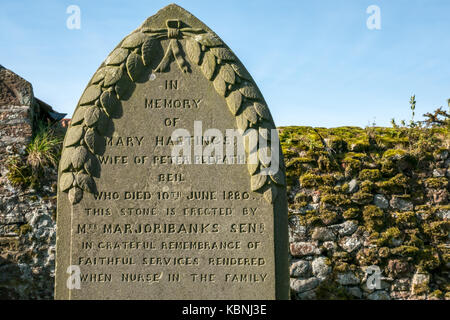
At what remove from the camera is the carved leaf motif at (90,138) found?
4086 millimetres

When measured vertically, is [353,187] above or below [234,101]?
below

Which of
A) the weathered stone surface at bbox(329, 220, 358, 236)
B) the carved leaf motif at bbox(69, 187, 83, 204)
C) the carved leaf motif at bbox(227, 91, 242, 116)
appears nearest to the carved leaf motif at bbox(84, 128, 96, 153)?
the carved leaf motif at bbox(69, 187, 83, 204)

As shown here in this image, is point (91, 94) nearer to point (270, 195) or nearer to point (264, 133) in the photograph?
point (264, 133)

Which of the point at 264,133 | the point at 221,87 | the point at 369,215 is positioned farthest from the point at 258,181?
the point at 369,215

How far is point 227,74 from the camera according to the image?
4148 millimetres

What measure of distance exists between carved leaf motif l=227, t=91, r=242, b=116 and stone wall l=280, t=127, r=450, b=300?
2.39m

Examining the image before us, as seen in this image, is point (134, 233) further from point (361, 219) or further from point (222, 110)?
point (361, 219)

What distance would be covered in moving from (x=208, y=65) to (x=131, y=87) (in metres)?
0.75

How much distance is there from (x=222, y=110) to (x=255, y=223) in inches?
42.2

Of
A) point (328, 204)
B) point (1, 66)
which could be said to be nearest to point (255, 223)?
point (328, 204)

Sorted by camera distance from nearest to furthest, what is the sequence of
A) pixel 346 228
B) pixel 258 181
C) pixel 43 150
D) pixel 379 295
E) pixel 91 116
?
pixel 258 181 < pixel 91 116 < pixel 379 295 < pixel 346 228 < pixel 43 150

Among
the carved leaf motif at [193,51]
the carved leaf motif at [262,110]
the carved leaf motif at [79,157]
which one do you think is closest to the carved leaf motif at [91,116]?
the carved leaf motif at [79,157]

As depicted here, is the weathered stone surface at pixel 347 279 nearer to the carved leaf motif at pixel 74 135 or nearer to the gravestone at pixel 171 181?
the gravestone at pixel 171 181
